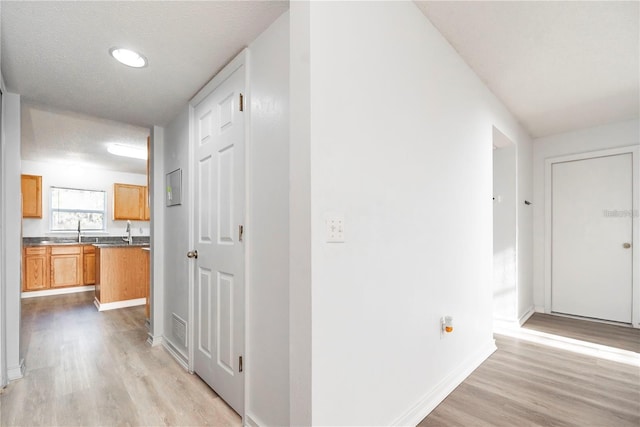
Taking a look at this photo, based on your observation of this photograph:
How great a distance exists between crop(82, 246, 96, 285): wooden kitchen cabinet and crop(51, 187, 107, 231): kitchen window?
1.98ft

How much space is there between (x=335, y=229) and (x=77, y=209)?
661 cm

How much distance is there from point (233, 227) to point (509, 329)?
10.9 feet

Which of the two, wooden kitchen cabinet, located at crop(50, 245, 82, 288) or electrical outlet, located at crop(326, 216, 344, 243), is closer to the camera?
electrical outlet, located at crop(326, 216, 344, 243)

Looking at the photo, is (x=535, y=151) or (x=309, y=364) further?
(x=535, y=151)

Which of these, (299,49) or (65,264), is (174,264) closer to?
(299,49)

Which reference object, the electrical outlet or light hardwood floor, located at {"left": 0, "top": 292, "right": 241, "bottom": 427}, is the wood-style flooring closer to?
the electrical outlet

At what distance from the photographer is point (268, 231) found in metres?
1.64

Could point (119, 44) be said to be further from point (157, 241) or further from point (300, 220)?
point (157, 241)

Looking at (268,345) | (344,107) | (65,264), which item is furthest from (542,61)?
(65,264)

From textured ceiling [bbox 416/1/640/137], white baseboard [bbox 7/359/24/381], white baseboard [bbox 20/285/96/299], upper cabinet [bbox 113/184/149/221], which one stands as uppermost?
textured ceiling [bbox 416/1/640/137]

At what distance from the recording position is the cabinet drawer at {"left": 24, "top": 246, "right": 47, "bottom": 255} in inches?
199

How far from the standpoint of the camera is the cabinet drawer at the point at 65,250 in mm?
5273

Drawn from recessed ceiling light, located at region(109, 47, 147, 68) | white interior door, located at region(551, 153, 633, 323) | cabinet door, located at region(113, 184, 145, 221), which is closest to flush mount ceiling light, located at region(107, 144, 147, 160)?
cabinet door, located at region(113, 184, 145, 221)

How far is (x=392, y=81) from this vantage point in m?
1.65
